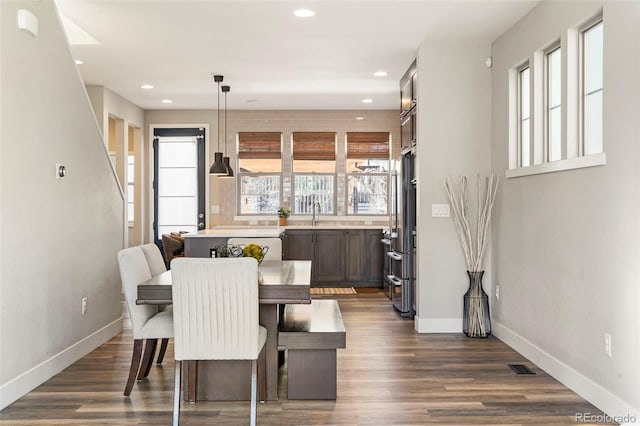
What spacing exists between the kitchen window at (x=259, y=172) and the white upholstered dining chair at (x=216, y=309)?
6.18 metres

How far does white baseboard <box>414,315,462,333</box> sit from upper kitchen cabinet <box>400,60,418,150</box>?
178 cm

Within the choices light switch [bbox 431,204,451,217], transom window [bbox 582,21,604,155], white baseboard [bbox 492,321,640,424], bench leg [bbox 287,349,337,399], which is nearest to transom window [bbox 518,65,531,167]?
light switch [bbox 431,204,451,217]

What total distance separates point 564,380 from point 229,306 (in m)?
2.34

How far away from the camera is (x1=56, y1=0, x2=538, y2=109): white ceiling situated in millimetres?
4445

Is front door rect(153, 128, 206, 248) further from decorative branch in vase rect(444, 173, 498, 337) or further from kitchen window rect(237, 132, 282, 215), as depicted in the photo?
decorative branch in vase rect(444, 173, 498, 337)

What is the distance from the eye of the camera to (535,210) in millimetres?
4336

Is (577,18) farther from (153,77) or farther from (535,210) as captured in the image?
(153,77)

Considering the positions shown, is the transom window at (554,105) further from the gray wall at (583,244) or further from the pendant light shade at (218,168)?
the pendant light shade at (218,168)

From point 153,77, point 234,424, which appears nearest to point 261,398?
point 234,424

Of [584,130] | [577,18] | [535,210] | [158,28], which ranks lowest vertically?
[535,210]

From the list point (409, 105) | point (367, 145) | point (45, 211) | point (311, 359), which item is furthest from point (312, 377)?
point (367, 145)

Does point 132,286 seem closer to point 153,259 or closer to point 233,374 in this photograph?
point 153,259

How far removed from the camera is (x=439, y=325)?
5.41 meters

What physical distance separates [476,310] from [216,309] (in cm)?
300
